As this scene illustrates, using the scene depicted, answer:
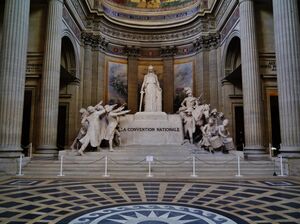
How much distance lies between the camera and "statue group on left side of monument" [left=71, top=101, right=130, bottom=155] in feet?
34.7

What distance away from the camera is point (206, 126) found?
1151cm

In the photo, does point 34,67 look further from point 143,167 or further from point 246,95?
point 246,95

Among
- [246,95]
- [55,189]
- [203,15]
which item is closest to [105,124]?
[55,189]

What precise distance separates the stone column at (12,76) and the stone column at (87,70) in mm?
8344

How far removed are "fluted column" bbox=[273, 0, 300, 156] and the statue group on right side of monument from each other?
2671 millimetres

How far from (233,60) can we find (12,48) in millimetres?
12336

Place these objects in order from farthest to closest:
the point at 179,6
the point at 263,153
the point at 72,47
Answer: the point at 179,6, the point at 72,47, the point at 263,153

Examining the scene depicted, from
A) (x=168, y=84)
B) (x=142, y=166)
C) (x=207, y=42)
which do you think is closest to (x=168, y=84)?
(x=168, y=84)

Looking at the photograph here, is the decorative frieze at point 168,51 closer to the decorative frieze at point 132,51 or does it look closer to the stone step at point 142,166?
the decorative frieze at point 132,51

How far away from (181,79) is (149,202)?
53.0 ft

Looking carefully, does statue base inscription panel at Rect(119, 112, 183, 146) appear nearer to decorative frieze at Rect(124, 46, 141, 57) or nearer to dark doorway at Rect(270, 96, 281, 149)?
dark doorway at Rect(270, 96, 281, 149)

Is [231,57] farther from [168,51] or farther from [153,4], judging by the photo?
[153,4]

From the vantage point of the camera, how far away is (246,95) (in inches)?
452

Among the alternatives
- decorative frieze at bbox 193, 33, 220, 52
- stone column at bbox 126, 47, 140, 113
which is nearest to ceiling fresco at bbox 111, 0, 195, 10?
stone column at bbox 126, 47, 140, 113
